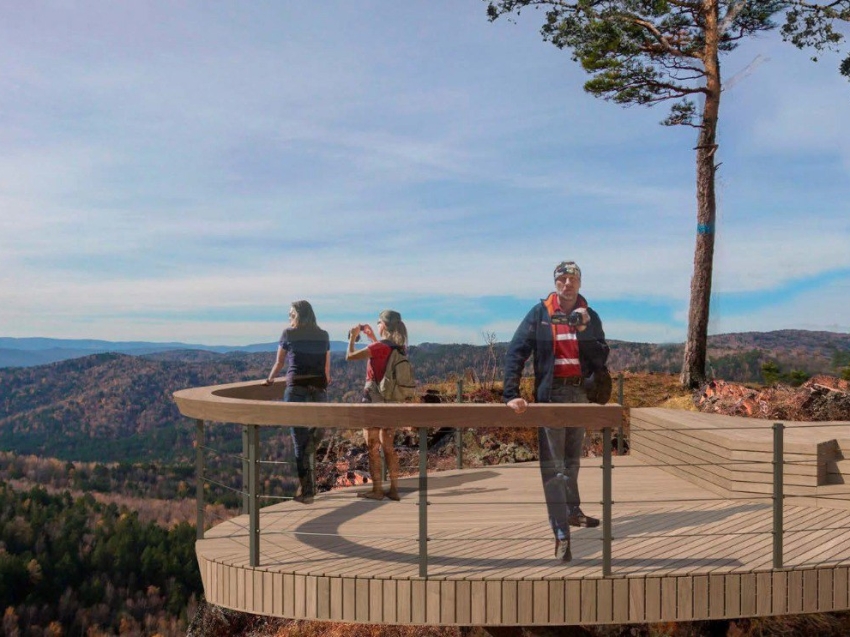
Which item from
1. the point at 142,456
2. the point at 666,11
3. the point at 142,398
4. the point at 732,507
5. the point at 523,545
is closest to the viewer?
the point at 523,545

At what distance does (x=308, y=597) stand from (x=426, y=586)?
74 centimetres

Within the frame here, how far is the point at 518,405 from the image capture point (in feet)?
14.7

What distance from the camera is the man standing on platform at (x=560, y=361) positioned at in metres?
4.89

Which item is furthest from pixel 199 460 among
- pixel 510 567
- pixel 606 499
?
pixel 606 499

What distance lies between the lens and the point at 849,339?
28172 millimetres

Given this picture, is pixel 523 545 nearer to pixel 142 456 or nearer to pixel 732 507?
pixel 732 507

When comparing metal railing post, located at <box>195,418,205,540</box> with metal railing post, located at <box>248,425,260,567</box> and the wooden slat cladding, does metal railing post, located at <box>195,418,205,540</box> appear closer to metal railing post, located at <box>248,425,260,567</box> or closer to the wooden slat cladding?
metal railing post, located at <box>248,425,260,567</box>

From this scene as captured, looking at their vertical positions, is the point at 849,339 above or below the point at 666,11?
below

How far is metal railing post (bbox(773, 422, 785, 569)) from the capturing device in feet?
16.3

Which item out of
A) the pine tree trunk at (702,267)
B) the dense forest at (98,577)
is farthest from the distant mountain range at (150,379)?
the dense forest at (98,577)

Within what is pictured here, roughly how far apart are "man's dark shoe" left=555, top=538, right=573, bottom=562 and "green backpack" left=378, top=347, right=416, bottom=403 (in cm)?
186

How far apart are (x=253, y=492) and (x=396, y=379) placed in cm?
183

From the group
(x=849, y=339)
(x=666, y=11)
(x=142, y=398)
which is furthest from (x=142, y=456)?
(x=666, y=11)

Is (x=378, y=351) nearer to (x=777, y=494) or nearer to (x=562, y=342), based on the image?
(x=562, y=342)
